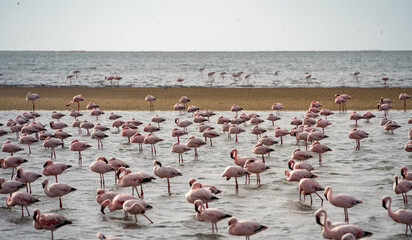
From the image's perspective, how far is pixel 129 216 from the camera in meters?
10.9

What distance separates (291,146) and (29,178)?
918cm

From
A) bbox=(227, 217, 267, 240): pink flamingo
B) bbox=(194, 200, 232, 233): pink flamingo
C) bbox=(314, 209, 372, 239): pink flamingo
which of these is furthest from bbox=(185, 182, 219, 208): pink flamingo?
bbox=(314, 209, 372, 239): pink flamingo

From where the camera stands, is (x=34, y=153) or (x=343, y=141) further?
(x=343, y=141)

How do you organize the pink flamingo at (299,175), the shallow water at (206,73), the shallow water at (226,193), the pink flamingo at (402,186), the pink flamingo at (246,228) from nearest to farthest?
1. the pink flamingo at (246,228)
2. the shallow water at (226,193)
3. the pink flamingo at (402,186)
4. the pink flamingo at (299,175)
5. the shallow water at (206,73)

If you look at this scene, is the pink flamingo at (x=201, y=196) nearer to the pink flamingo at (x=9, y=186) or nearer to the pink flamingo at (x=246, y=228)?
the pink flamingo at (x=246, y=228)

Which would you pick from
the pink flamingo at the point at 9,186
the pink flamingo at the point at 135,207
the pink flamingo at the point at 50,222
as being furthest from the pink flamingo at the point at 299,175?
the pink flamingo at the point at 9,186

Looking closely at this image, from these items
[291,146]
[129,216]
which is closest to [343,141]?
[291,146]

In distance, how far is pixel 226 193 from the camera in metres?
12.3

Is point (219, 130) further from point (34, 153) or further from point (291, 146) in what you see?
point (34, 153)

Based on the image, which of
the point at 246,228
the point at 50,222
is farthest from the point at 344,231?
the point at 50,222

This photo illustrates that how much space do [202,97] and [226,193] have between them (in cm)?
2176

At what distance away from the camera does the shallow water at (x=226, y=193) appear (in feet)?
32.9

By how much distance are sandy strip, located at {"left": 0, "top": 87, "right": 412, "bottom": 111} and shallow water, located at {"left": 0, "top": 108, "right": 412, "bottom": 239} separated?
973 centimetres

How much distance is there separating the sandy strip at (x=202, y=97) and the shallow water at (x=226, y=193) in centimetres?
973
